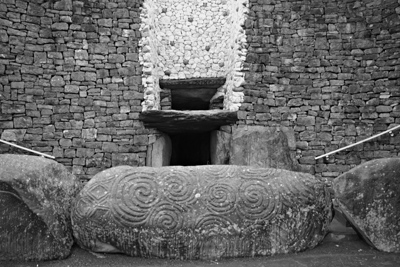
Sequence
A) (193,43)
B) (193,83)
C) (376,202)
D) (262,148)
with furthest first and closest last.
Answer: (193,43)
(193,83)
(262,148)
(376,202)

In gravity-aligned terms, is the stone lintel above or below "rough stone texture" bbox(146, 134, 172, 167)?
above

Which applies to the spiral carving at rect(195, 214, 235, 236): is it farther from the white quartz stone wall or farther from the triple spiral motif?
the white quartz stone wall

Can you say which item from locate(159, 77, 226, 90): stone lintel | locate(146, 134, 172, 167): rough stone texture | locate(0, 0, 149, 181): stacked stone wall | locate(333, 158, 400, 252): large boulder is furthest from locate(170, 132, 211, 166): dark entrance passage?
locate(333, 158, 400, 252): large boulder

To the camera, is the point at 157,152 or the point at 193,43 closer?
the point at 157,152

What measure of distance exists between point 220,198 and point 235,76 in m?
4.02

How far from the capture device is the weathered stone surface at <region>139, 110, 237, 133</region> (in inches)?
250

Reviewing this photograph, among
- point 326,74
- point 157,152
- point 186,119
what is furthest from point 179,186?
point 326,74

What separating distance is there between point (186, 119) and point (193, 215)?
3.36 m

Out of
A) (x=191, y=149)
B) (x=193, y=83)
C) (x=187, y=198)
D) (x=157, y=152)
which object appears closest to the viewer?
(x=187, y=198)

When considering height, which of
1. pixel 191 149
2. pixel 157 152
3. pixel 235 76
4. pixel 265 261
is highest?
pixel 235 76

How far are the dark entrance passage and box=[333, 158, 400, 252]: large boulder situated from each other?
492 centimetres

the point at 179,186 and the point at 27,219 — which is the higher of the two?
the point at 179,186

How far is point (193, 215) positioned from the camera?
322cm

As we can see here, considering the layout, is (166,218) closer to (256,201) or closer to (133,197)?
(133,197)
